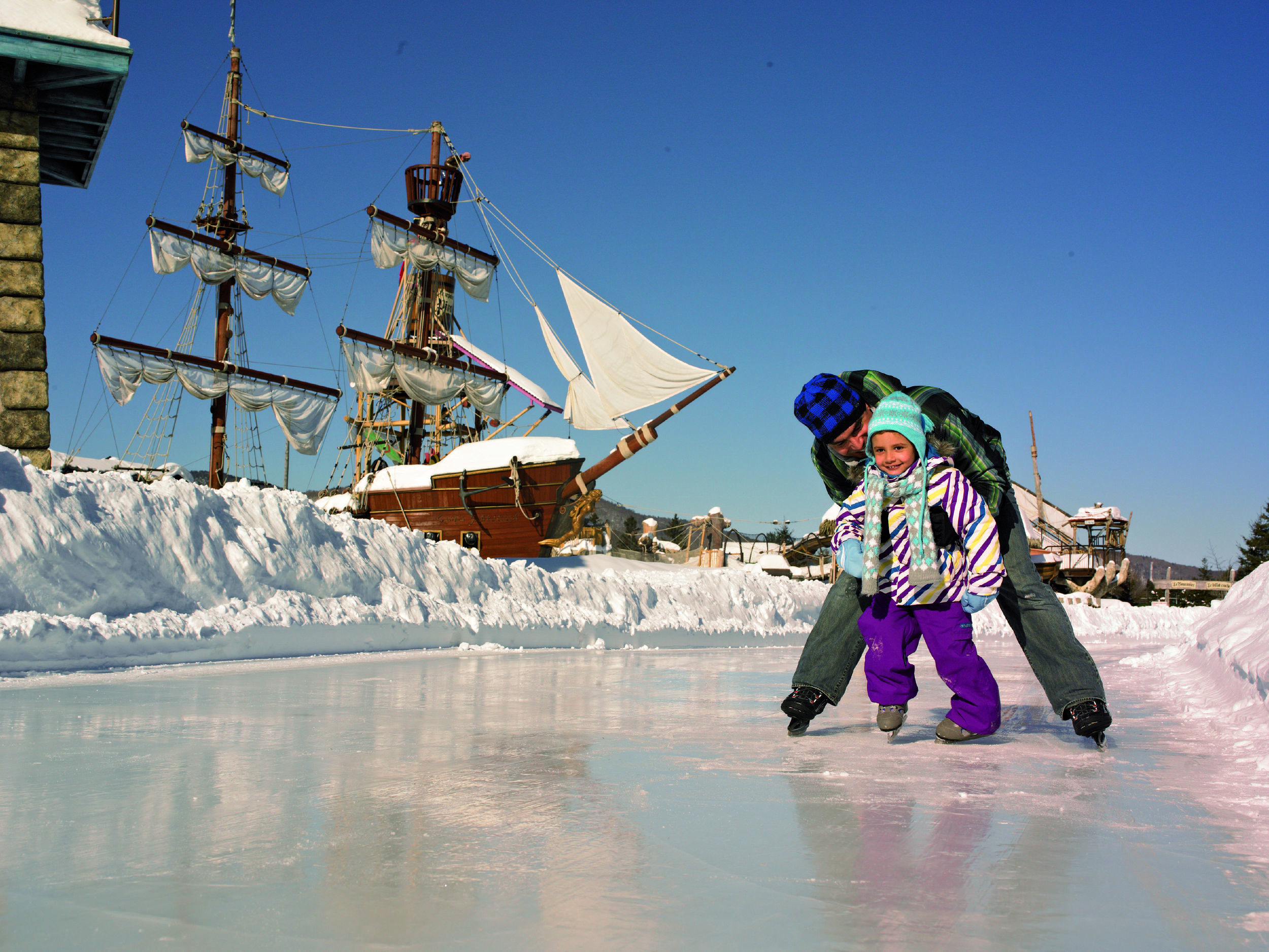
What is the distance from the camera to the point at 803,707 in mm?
3398

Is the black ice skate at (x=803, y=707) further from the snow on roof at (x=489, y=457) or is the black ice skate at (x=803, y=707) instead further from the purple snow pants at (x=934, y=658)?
the snow on roof at (x=489, y=457)

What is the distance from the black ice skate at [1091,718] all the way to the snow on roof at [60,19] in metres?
12.9

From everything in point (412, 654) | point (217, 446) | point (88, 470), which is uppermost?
point (217, 446)

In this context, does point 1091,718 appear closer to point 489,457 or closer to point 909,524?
point 909,524

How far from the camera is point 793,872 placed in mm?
1663

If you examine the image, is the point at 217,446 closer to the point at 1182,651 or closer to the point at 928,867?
the point at 1182,651

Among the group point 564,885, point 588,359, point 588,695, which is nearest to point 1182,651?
point 588,695

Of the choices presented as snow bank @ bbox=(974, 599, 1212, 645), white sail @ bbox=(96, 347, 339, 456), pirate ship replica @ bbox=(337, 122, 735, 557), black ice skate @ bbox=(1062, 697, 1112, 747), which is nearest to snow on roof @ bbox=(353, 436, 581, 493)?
pirate ship replica @ bbox=(337, 122, 735, 557)

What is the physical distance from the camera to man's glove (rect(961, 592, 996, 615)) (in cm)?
298

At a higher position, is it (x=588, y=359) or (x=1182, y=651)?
(x=588, y=359)

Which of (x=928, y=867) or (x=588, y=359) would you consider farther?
(x=588, y=359)

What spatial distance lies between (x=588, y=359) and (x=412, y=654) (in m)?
19.9

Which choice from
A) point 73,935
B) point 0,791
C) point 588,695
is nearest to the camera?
point 73,935

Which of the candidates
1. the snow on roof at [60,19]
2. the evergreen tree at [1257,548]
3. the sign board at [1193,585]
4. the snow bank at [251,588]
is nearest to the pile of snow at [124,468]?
the snow bank at [251,588]
